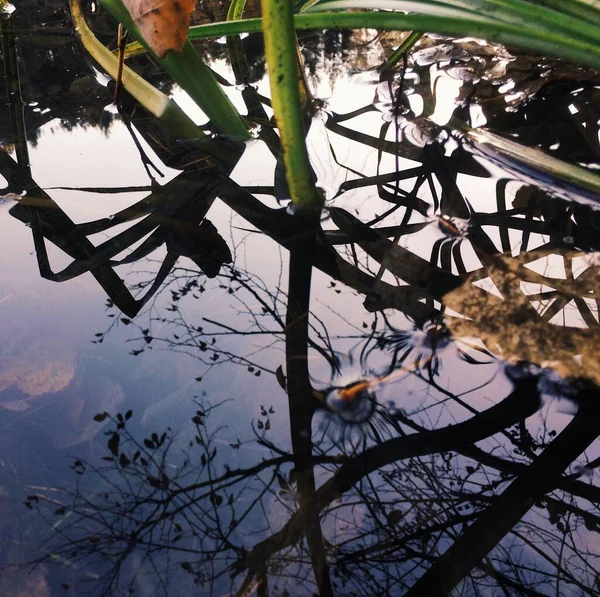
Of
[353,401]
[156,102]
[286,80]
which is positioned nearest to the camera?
[353,401]

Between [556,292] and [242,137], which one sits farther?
[242,137]

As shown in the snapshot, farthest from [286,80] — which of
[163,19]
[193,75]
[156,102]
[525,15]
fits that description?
[156,102]

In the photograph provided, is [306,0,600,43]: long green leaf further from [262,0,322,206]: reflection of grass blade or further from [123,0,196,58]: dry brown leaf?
[123,0,196,58]: dry brown leaf

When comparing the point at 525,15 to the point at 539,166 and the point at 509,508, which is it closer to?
the point at 539,166

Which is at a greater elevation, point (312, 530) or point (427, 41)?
point (427, 41)

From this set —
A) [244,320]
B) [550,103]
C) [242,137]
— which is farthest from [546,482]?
[550,103]

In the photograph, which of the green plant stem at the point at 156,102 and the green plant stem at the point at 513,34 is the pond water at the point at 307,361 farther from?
the green plant stem at the point at 513,34

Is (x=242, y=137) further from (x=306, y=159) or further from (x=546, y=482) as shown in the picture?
(x=546, y=482)

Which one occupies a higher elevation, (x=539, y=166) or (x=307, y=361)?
(x=539, y=166)
